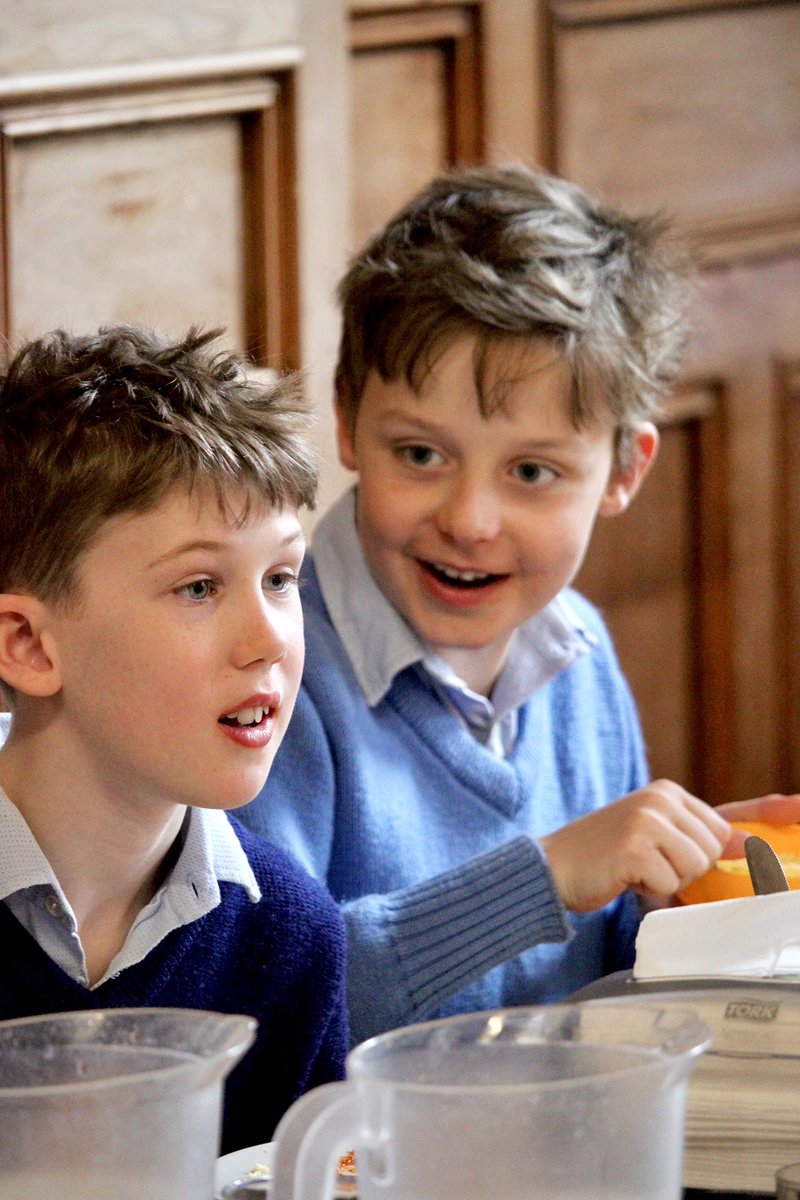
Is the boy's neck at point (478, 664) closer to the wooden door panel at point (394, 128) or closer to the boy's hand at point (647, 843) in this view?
the boy's hand at point (647, 843)

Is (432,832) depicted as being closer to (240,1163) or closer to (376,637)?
(376,637)

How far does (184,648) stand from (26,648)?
11cm

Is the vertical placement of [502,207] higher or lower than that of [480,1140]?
higher

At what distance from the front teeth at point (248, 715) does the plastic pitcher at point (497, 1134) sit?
1.05ft

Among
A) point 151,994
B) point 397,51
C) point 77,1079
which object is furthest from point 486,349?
point 397,51

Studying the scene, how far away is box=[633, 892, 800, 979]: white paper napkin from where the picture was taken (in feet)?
2.66

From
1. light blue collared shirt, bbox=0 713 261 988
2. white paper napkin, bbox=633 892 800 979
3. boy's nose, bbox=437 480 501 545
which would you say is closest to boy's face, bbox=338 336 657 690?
boy's nose, bbox=437 480 501 545

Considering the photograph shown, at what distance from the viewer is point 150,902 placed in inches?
38.0

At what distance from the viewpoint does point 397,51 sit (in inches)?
74.9

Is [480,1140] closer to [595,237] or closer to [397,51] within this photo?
[595,237]

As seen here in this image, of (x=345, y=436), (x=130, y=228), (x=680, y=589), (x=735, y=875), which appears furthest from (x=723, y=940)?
(x=680, y=589)

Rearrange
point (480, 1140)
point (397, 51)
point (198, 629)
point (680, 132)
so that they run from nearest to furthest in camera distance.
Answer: point (480, 1140) < point (198, 629) < point (397, 51) < point (680, 132)

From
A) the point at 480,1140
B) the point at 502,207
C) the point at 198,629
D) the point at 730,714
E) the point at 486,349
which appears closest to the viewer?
the point at 480,1140

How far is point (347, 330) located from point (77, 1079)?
0.79m
